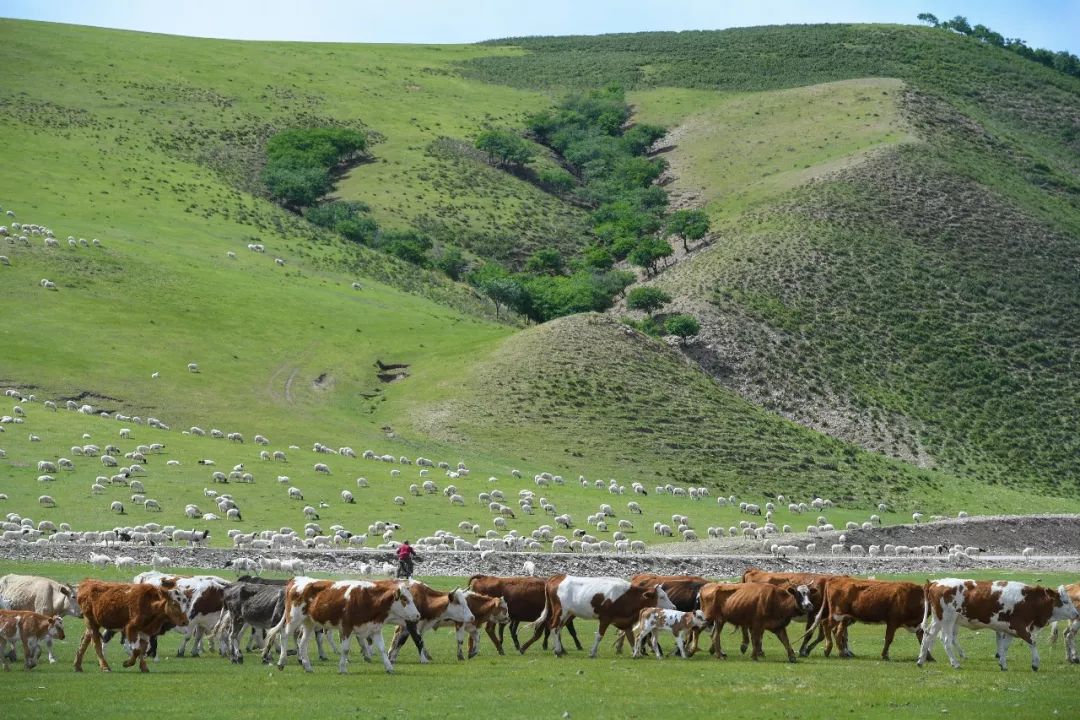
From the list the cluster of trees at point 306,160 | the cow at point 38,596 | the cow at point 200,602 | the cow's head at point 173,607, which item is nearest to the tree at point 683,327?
the cluster of trees at point 306,160

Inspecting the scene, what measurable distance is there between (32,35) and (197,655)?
180 metres

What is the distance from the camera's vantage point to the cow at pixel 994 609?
2769 centimetres

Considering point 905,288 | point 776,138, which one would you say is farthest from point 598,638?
point 776,138

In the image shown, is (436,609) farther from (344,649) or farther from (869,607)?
(869,607)

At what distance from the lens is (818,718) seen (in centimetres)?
2222

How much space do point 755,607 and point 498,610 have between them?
5.40m

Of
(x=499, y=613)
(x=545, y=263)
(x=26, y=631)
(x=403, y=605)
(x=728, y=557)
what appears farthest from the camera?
(x=545, y=263)

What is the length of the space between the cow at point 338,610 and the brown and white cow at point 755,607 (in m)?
6.91

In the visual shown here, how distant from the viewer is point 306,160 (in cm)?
16175

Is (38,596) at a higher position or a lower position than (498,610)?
higher

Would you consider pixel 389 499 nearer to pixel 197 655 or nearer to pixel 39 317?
pixel 197 655

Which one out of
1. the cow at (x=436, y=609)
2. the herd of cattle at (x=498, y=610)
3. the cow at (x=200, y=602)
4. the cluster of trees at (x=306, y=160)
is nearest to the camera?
the herd of cattle at (x=498, y=610)

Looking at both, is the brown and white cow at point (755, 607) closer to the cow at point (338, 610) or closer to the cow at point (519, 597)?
the cow at point (519, 597)

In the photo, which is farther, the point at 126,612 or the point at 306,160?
the point at 306,160
